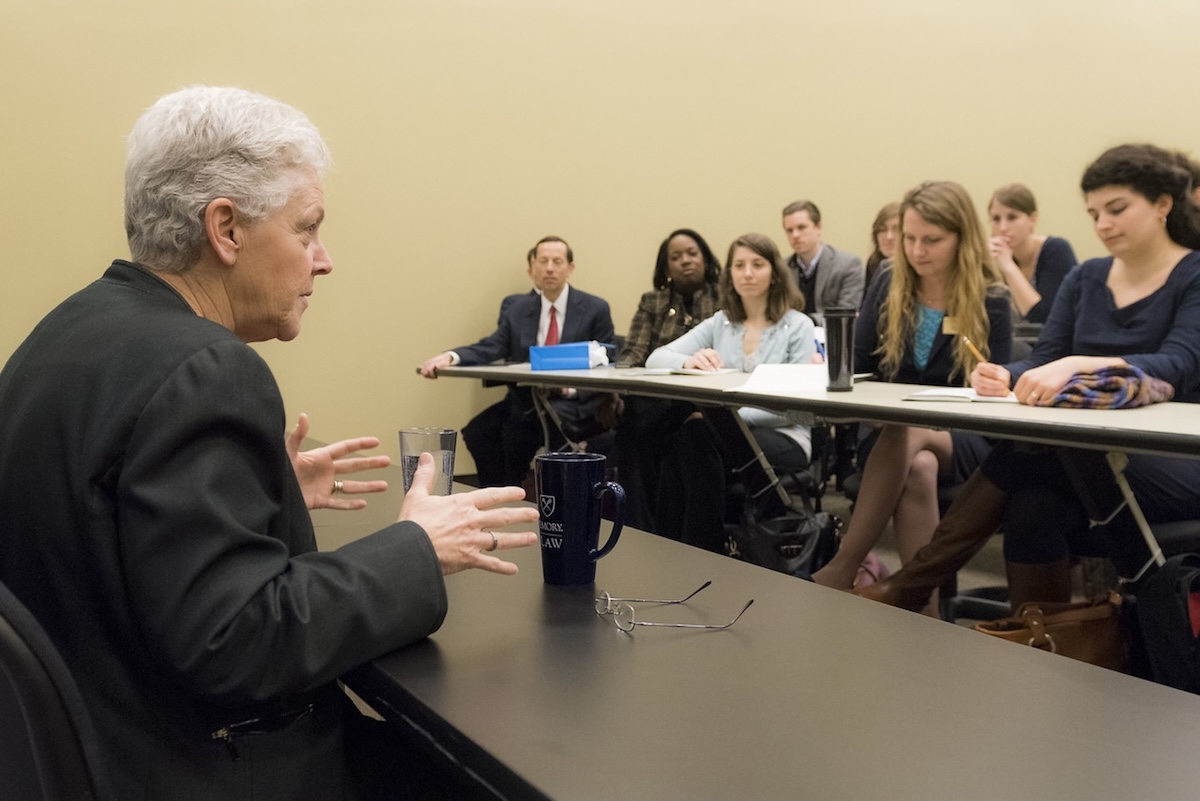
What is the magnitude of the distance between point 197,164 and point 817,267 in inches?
198

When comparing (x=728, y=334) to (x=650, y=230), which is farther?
(x=650, y=230)

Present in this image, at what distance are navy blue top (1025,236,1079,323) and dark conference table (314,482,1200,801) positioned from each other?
4549 mm

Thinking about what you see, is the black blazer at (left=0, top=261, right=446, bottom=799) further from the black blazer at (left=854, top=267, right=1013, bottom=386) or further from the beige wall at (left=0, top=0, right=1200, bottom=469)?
the beige wall at (left=0, top=0, right=1200, bottom=469)

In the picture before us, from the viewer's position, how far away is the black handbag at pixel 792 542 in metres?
3.13

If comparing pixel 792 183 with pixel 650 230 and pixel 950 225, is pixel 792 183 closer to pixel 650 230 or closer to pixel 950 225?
pixel 650 230

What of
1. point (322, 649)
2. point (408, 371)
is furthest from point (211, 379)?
point (408, 371)

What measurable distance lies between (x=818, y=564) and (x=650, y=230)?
3.73m

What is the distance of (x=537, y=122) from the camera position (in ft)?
20.5

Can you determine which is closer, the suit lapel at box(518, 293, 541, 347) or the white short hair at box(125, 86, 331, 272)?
the white short hair at box(125, 86, 331, 272)

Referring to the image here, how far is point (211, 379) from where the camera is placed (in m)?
0.82

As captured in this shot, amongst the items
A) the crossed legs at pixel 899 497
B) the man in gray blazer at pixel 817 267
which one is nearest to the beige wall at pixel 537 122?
the man in gray blazer at pixel 817 267

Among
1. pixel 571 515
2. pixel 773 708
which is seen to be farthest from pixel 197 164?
pixel 773 708

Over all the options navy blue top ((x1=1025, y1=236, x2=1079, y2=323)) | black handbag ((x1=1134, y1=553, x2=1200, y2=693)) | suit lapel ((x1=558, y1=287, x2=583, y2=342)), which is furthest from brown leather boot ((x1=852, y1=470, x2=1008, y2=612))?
suit lapel ((x1=558, y1=287, x2=583, y2=342))

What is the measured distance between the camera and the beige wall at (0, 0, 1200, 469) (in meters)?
5.24
